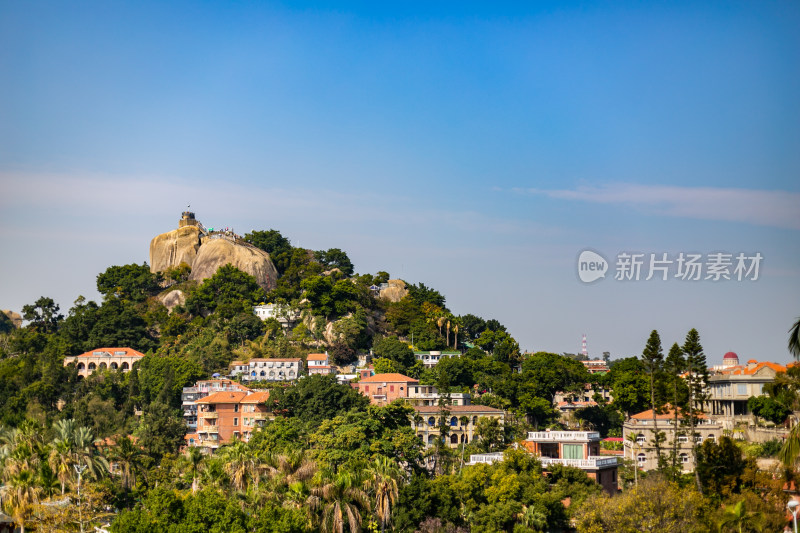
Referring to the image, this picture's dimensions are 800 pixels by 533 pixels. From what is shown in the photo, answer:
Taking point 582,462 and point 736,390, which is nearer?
point 582,462

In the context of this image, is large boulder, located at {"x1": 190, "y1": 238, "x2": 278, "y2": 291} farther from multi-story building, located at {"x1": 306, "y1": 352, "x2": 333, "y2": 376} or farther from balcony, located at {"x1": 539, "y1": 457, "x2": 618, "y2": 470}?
balcony, located at {"x1": 539, "y1": 457, "x2": 618, "y2": 470}

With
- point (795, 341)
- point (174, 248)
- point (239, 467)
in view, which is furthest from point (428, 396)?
point (795, 341)

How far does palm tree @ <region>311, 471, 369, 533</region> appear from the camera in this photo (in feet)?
154

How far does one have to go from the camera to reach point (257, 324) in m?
110

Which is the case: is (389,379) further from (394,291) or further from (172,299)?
(172,299)

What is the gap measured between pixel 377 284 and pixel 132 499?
6662cm

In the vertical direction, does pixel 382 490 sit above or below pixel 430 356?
below

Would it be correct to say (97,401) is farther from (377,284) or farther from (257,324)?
(377,284)

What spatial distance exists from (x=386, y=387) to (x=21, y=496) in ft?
163

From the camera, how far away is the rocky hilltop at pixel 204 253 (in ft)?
412

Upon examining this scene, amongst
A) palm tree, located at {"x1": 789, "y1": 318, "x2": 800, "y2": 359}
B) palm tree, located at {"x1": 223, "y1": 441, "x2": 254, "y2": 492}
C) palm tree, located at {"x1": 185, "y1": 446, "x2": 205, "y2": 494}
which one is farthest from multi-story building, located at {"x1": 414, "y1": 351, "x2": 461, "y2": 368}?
palm tree, located at {"x1": 789, "y1": 318, "x2": 800, "y2": 359}

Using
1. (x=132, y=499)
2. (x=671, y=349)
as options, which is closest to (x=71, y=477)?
(x=132, y=499)

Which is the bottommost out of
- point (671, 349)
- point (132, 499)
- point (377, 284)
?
point (132, 499)

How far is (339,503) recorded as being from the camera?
47.6m
